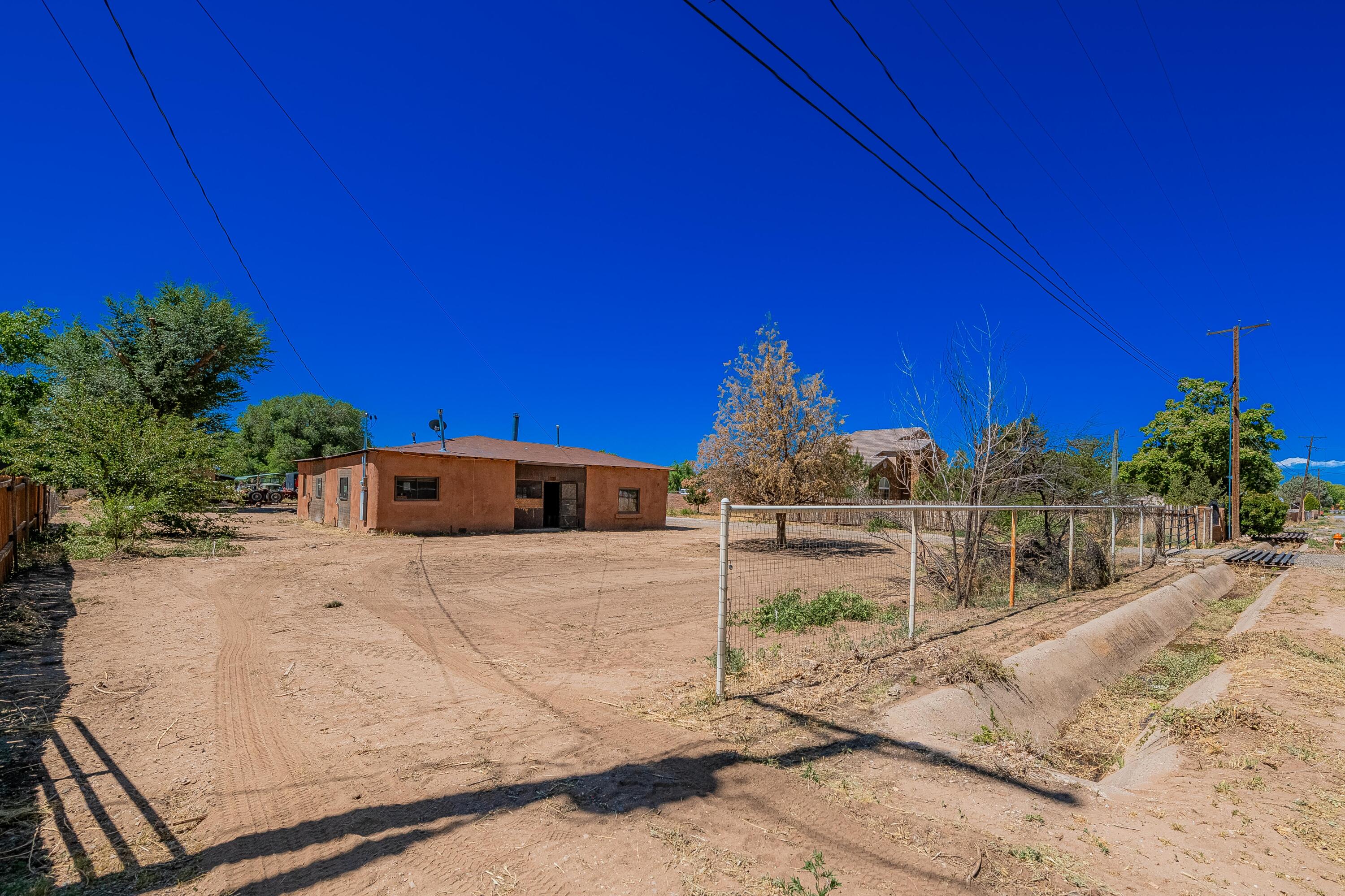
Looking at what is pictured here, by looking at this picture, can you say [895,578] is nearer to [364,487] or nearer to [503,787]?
[503,787]

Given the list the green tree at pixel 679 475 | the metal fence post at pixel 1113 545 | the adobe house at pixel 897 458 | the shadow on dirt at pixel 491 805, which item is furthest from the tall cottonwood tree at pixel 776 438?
the green tree at pixel 679 475

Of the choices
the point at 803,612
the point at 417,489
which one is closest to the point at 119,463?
the point at 417,489

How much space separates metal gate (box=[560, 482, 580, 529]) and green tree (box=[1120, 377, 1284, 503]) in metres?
29.1

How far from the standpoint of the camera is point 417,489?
23641 millimetres

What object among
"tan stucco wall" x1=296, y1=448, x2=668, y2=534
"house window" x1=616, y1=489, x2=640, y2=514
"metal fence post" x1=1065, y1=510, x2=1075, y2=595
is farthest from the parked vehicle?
"metal fence post" x1=1065, y1=510, x2=1075, y2=595

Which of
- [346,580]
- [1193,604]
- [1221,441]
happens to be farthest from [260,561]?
[1221,441]

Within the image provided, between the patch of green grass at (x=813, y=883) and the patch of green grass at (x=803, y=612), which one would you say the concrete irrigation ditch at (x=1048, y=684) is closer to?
the patch of green grass at (x=813, y=883)

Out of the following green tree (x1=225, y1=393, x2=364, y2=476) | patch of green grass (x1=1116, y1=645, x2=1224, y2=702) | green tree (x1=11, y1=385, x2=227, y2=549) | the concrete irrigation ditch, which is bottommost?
patch of green grass (x1=1116, y1=645, x2=1224, y2=702)

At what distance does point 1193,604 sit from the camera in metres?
12.0

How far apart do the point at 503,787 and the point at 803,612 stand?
6.32 m

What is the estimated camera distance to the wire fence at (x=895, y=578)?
22.9 feet

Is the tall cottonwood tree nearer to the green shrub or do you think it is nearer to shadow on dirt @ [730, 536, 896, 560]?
shadow on dirt @ [730, 536, 896, 560]

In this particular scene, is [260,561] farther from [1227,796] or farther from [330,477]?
[1227,796]

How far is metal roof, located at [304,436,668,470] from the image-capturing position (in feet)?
80.8
